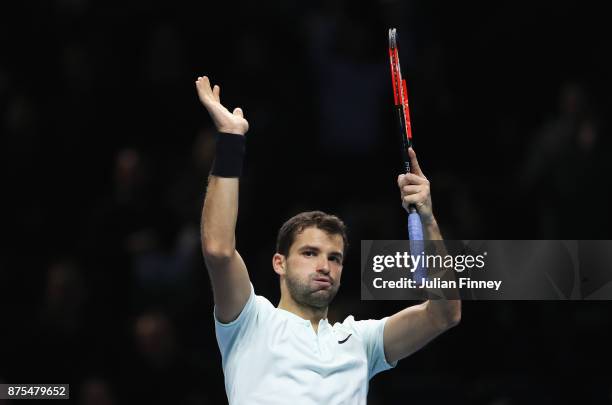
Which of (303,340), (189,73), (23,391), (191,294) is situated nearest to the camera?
(303,340)

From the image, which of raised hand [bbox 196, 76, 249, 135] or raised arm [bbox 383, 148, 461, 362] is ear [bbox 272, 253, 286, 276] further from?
raised hand [bbox 196, 76, 249, 135]

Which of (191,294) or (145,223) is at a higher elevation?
(145,223)

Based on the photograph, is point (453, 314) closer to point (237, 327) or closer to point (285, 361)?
point (285, 361)

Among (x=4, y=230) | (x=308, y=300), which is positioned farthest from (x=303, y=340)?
(x=4, y=230)

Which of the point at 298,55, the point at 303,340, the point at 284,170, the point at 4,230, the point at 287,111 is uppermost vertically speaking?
the point at 298,55

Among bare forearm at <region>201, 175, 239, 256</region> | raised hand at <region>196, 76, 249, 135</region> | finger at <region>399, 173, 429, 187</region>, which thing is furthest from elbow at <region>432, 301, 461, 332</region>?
raised hand at <region>196, 76, 249, 135</region>

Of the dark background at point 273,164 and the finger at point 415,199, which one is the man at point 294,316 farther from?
the dark background at point 273,164

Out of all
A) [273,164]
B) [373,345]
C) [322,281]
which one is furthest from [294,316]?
[273,164]

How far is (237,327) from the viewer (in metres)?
5.30

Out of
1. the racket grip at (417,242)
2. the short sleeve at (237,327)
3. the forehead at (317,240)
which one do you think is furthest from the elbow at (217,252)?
the racket grip at (417,242)

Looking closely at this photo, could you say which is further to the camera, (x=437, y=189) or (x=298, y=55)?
(x=298, y=55)

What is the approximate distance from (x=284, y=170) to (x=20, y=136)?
7.10 ft

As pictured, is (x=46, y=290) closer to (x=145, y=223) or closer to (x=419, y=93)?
(x=145, y=223)

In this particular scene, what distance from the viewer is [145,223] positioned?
28.6ft
